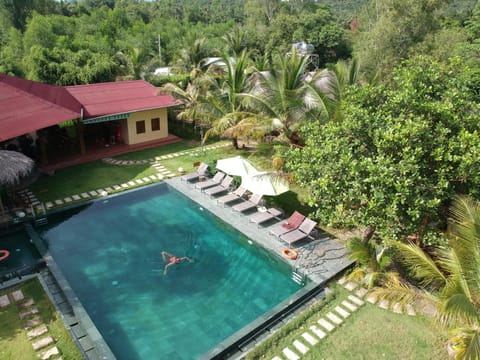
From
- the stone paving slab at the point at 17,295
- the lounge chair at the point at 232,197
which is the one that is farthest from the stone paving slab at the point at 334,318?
the stone paving slab at the point at 17,295

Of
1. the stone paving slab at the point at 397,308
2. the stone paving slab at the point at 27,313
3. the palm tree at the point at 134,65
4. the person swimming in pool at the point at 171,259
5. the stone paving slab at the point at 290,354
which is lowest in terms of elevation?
the person swimming in pool at the point at 171,259

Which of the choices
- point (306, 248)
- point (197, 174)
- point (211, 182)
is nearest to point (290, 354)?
point (306, 248)

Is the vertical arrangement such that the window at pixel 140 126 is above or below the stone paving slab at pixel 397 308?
above

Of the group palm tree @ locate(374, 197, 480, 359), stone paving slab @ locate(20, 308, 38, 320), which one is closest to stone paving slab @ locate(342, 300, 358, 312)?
palm tree @ locate(374, 197, 480, 359)

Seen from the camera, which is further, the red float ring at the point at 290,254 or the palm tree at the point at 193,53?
the palm tree at the point at 193,53

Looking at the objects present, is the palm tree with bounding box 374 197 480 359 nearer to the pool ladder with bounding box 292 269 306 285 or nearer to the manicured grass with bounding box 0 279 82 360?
the pool ladder with bounding box 292 269 306 285

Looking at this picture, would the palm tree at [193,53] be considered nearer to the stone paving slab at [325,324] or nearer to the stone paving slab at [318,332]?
the stone paving slab at [325,324]

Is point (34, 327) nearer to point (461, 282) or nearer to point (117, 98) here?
point (461, 282)
